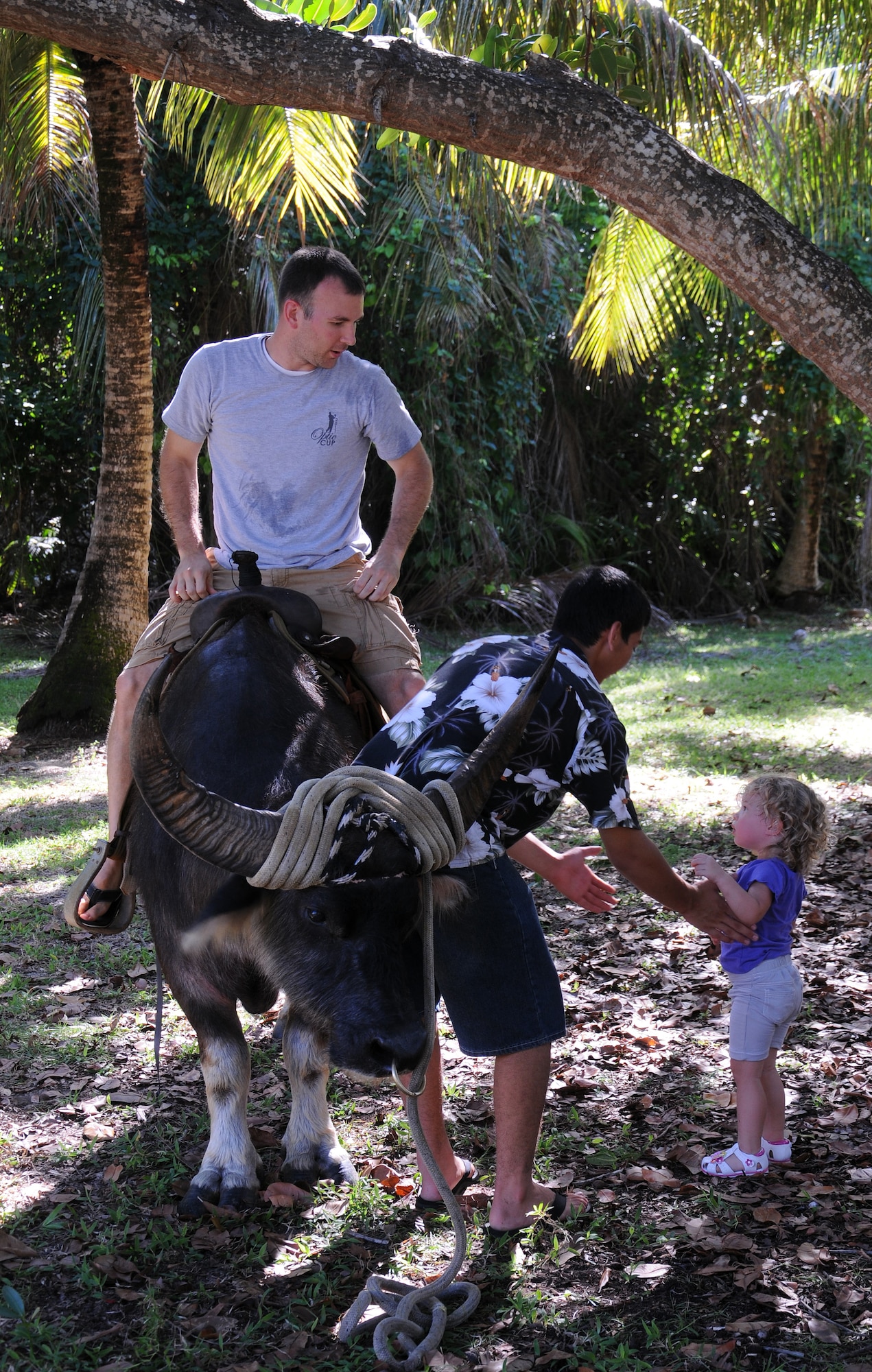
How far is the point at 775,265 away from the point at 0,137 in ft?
24.1

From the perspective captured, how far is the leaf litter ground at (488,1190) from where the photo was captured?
10.1 ft

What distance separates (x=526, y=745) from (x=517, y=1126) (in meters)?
1.16

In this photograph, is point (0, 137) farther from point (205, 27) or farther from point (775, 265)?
point (775, 265)

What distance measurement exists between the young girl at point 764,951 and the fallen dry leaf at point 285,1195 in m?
1.29

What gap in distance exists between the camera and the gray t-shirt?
452 centimetres

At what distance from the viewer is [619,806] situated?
3.35 meters

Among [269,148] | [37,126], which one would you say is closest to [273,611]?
[269,148]

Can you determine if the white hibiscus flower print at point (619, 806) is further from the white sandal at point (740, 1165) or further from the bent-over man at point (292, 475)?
the bent-over man at point (292, 475)

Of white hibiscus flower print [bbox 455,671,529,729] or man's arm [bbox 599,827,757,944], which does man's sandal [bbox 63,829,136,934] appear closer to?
white hibiscus flower print [bbox 455,671,529,729]

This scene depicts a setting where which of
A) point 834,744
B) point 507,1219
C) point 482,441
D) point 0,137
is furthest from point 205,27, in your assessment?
point 482,441

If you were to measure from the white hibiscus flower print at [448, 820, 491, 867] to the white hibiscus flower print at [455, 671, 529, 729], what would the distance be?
30 cm

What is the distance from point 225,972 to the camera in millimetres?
3660

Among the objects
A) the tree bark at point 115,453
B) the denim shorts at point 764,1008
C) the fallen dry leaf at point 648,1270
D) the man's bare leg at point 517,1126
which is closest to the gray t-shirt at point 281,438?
the man's bare leg at point 517,1126

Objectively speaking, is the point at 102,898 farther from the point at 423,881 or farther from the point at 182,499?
the point at 423,881
